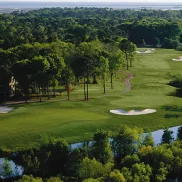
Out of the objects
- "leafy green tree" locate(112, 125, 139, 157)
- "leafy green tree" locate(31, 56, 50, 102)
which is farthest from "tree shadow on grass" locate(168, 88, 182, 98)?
"leafy green tree" locate(112, 125, 139, 157)

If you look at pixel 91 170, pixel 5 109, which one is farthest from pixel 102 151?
pixel 5 109

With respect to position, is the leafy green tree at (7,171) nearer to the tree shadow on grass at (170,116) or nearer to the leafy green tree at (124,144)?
the leafy green tree at (124,144)

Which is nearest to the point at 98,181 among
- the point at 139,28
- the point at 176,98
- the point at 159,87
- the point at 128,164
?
the point at 128,164

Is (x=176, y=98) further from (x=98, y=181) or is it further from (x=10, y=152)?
(x=98, y=181)

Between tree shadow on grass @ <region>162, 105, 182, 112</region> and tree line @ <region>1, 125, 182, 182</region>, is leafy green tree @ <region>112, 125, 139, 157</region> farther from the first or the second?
tree shadow on grass @ <region>162, 105, 182, 112</region>

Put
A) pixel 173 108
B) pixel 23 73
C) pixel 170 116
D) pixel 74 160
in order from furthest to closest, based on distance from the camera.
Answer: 1. pixel 23 73
2. pixel 173 108
3. pixel 170 116
4. pixel 74 160

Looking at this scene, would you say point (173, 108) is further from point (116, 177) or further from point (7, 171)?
point (7, 171)
